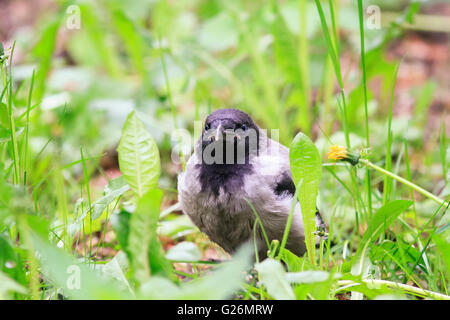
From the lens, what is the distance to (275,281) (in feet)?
5.88

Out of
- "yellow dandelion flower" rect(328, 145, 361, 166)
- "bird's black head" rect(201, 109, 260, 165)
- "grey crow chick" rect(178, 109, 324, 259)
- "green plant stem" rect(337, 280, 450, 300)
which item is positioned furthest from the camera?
"bird's black head" rect(201, 109, 260, 165)

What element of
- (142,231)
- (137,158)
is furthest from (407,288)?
(137,158)

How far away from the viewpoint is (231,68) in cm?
500

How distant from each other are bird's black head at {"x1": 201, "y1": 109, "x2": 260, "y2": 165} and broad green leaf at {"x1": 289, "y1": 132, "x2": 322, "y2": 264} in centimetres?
64

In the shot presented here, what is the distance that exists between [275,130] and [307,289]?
99.4 inches

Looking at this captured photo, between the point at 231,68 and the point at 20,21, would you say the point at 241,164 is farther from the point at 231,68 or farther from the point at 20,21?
the point at 20,21

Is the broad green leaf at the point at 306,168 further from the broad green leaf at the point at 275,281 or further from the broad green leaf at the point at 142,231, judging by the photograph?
the broad green leaf at the point at 142,231

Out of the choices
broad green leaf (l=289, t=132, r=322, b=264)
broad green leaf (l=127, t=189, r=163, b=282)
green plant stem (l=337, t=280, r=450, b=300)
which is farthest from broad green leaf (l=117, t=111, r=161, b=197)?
green plant stem (l=337, t=280, r=450, b=300)

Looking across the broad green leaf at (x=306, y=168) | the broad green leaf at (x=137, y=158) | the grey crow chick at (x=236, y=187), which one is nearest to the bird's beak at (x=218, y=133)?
the grey crow chick at (x=236, y=187)

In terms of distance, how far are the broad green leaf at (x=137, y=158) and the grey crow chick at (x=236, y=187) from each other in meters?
0.48

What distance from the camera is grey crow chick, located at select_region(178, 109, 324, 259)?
262 cm

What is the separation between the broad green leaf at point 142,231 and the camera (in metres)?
1.76

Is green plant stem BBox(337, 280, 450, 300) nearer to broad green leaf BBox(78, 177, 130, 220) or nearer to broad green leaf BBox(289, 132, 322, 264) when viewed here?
broad green leaf BBox(289, 132, 322, 264)

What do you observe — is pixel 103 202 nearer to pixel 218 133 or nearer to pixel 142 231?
pixel 142 231
